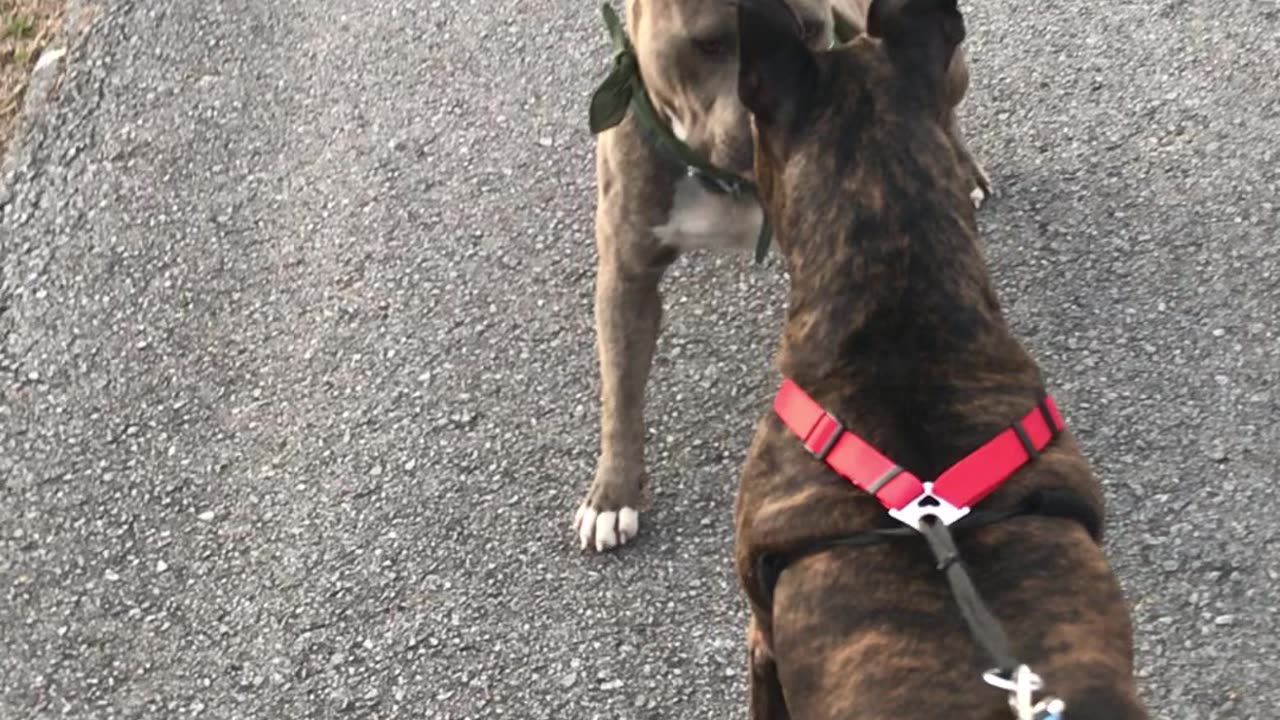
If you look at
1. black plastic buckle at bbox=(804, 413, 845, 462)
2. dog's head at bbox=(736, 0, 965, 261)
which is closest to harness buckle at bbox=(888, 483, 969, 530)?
black plastic buckle at bbox=(804, 413, 845, 462)

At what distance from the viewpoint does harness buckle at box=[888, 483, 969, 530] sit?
2.42 meters

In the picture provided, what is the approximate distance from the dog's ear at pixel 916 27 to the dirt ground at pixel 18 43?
3718mm

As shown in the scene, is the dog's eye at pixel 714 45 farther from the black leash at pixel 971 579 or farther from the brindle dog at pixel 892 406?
the black leash at pixel 971 579

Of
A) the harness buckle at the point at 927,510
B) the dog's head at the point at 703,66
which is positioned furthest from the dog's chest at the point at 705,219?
the harness buckle at the point at 927,510

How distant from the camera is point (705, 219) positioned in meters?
3.78

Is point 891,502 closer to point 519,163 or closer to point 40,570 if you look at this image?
point 40,570

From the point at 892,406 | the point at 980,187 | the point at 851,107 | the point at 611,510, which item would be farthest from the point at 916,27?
the point at 980,187

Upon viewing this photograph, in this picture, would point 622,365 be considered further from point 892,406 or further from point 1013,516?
point 1013,516

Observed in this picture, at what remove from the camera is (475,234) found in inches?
195

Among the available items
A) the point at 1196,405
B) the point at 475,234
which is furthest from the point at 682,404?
the point at 1196,405

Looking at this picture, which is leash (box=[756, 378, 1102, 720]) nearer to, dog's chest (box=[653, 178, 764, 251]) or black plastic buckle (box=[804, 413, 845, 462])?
black plastic buckle (box=[804, 413, 845, 462])

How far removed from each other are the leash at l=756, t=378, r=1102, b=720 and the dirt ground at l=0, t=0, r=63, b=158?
387 cm

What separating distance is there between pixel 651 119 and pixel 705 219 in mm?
263

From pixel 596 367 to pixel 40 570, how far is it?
152 centimetres
